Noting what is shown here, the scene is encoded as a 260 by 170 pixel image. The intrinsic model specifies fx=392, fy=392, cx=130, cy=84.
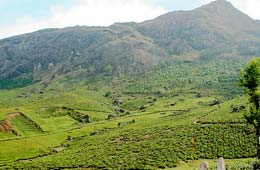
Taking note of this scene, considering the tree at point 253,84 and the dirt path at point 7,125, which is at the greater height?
the tree at point 253,84

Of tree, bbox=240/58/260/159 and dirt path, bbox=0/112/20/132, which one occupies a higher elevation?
tree, bbox=240/58/260/159

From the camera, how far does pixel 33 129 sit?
171 metres

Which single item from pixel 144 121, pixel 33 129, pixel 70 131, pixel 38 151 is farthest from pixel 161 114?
pixel 38 151

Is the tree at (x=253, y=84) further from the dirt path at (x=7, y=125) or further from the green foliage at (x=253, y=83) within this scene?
the dirt path at (x=7, y=125)

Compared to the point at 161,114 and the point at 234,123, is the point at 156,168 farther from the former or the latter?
the point at 161,114

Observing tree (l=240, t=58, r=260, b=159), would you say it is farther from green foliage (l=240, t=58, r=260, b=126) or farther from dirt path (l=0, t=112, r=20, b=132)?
dirt path (l=0, t=112, r=20, b=132)

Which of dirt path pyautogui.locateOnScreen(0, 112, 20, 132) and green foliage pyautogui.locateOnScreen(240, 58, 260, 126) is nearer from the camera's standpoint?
green foliage pyautogui.locateOnScreen(240, 58, 260, 126)

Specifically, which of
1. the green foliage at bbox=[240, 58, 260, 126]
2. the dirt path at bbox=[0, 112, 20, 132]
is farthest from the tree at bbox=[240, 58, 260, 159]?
the dirt path at bbox=[0, 112, 20, 132]

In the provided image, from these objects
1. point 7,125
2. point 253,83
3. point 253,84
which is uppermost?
point 253,83

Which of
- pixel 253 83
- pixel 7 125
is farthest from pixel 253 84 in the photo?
pixel 7 125

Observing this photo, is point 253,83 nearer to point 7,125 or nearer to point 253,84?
point 253,84

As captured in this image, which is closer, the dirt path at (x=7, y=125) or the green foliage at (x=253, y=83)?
the green foliage at (x=253, y=83)

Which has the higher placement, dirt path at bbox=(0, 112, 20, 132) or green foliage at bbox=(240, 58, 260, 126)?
green foliage at bbox=(240, 58, 260, 126)

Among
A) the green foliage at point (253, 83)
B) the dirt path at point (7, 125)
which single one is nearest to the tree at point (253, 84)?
the green foliage at point (253, 83)
